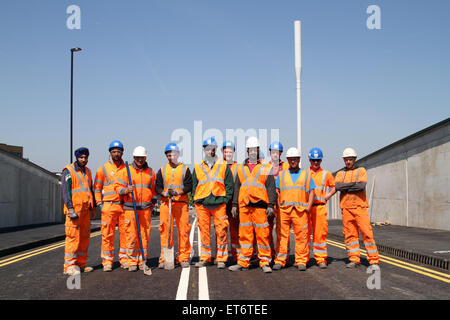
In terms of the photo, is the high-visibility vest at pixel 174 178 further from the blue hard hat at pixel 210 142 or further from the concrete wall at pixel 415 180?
the concrete wall at pixel 415 180

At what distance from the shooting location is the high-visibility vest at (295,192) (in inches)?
292

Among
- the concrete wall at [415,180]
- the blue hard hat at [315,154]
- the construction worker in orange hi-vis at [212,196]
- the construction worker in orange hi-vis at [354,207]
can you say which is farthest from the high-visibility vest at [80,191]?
the concrete wall at [415,180]

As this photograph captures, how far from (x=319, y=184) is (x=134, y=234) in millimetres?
3494

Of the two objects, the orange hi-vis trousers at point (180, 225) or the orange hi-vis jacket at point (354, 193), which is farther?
the orange hi-vis jacket at point (354, 193)

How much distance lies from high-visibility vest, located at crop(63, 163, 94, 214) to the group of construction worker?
16 millimetres

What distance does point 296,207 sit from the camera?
7.39 metres

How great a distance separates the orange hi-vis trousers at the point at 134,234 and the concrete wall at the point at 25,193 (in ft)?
41.3

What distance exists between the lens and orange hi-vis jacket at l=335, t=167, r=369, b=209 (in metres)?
7.76

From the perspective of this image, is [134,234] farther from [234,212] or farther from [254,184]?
[254,184]

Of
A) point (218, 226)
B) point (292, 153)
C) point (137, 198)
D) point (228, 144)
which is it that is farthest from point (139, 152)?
point (292, 153)

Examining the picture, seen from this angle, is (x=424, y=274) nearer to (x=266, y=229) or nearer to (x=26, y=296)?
(x=266, y=229)

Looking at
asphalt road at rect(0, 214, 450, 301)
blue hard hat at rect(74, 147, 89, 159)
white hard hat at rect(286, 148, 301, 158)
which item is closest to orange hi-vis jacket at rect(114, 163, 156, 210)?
blue hard hat at rect(74, 147, 89, 159)
